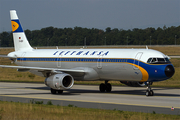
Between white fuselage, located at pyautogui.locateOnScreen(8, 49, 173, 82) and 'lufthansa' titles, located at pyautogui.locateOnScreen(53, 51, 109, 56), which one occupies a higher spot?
'lufthansa' titles, located at pyautogui.locateOnScreen(53, 51, 109, 56)

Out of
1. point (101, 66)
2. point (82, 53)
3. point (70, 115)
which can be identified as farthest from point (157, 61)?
point (70, 115)

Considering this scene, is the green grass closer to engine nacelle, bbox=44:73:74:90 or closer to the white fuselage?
engine nacelle, bbox=44:73:74:90

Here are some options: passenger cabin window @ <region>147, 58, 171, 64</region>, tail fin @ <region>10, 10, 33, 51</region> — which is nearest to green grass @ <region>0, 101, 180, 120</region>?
passenger cabin window @ <region>147, 58, 171, 64</region>

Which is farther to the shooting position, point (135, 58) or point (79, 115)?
point (135, 58)

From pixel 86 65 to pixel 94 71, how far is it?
1203 millimetres

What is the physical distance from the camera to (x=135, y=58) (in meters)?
28.3

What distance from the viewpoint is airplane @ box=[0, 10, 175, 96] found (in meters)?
27.5

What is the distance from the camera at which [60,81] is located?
2914 cm

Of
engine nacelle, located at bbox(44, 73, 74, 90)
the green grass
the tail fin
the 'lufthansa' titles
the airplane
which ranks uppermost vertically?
the tail fin

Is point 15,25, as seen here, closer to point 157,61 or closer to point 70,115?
point 157,61

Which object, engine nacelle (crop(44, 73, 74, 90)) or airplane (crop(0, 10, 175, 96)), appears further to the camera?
engine nacelle (crop(44, 73, 74, 90))

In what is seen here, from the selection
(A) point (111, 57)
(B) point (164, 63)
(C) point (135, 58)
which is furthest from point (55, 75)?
(B) point (164, 63)

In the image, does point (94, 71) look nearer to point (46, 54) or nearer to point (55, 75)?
point (55, 75)

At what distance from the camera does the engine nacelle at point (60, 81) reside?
29234mm
